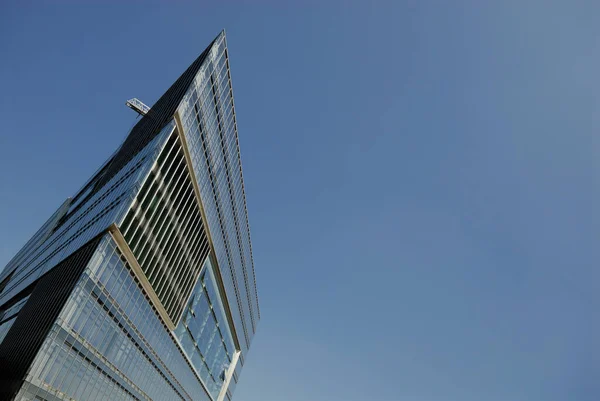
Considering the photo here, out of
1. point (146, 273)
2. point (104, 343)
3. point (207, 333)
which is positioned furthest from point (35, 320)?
point (207, 333)

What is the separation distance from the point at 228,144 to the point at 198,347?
113 feet

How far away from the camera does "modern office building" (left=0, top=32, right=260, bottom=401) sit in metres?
32.0

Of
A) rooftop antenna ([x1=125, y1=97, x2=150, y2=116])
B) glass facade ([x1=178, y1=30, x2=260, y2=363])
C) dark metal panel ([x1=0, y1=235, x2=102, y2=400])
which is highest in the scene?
rooftop antenna ([x1=125, y1=97, x2=150, y2=116])

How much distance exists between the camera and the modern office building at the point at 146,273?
3197 cm

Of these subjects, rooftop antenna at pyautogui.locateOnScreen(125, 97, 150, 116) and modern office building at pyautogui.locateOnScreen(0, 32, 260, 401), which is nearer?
modern office building at pyautogui.locateOnScreen(0, 32, 260, 401)

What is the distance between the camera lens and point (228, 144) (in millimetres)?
57344

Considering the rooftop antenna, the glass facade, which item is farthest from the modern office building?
the rooftop antenna

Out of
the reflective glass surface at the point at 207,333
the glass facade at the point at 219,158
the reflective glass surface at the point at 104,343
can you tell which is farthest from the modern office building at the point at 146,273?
the reflective glass surface at the point at 207,333

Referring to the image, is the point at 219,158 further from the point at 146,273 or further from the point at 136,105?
the point at 136,105

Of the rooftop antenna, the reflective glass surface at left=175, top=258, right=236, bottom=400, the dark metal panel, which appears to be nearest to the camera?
the dark metal panel

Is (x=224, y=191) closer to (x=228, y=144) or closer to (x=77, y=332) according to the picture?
(x=228, y=144)

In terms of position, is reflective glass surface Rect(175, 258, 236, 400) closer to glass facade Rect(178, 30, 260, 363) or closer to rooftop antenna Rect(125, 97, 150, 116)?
glass facade Rect(178, 30, 260, 363)

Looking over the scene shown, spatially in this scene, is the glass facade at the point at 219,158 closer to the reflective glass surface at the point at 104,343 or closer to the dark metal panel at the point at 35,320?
the reflective glass surface at the point at 104,343

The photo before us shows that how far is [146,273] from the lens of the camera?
42.4 metres
